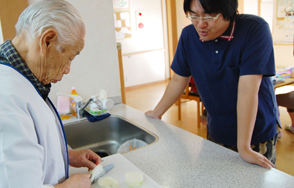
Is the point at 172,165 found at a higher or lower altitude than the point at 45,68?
lower

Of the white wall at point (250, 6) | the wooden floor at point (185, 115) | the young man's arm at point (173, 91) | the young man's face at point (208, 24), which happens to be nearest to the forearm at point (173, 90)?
the young man's arm at point (173, 91)

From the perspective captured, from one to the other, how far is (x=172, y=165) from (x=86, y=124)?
33.7 inches

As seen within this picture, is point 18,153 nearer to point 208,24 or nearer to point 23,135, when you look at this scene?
point 23,135

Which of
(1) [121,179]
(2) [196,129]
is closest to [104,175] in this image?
(1) [121,179]

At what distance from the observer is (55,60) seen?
72cm

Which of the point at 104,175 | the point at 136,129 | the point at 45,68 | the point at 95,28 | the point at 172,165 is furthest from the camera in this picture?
the point at 95,28

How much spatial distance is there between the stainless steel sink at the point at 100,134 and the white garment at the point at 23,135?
979 mm

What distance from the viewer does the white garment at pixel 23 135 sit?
58 centimetres

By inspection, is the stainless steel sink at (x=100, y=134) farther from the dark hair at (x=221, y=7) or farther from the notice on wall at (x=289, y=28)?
the notice on wall at (x=289, y=28)

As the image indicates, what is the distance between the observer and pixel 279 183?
945 millimetres

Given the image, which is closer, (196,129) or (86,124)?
(86,124)

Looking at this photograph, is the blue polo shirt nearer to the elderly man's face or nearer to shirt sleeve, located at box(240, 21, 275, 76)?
shirt sleeve, located at box(240, 21, 275, 76)

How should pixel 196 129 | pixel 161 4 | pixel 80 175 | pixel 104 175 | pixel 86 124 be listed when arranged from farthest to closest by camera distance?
pixel 161 4
pixel 196 129
pixel 86 124
pixel 104 175
pixel 80 175

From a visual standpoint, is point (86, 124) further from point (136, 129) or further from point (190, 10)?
point (190, 10)
